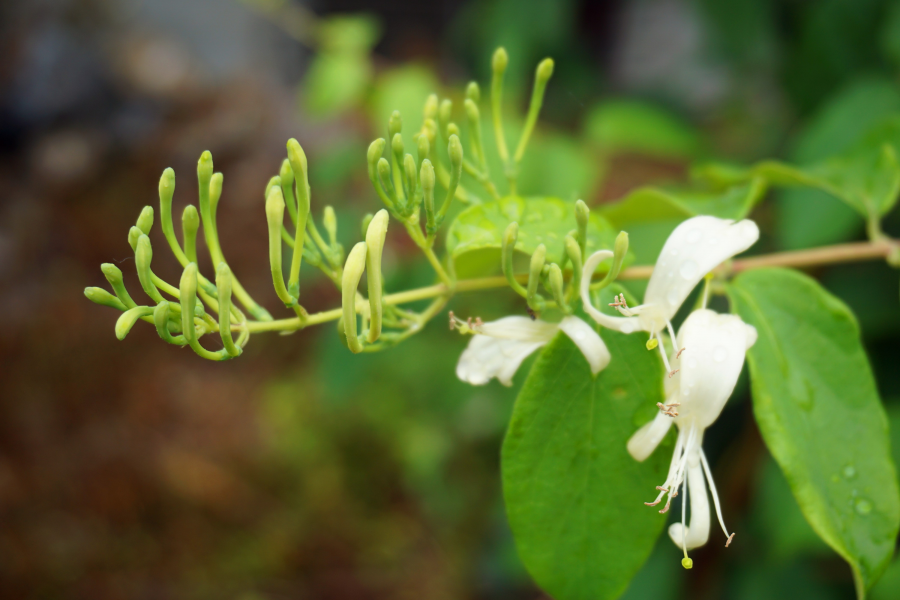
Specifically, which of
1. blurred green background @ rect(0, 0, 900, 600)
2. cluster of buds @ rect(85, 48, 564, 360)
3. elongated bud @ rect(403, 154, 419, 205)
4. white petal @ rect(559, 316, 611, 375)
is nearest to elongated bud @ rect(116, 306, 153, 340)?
cluster of buds @ rect(85, 48, 564, 360)

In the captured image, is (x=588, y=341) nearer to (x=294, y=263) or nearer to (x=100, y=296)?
(x=294, y=263)

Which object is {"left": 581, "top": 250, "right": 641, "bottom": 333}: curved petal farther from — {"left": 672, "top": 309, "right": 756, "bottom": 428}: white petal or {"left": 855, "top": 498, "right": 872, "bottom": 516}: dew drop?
{"left": 855, "top": 498, "right": 872, "bottom": 516}: dew drop

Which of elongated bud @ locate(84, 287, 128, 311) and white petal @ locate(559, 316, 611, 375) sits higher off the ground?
elongated bud @ locate(84, 287, 128, 311)

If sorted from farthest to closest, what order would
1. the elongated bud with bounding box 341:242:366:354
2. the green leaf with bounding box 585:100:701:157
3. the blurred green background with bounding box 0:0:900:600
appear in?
the green leaf with bounding box 585:100:701:157 < the blurred green background with bounding box 0:0:900:600 < the elongated bud with bounding box 341:242:366:354

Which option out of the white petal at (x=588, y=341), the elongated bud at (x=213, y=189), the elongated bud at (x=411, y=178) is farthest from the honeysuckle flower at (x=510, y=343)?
the elongated bud at (x=213, y=189)

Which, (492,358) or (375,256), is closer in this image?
(375,256)

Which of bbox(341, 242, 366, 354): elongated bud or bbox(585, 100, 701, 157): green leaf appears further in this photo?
bbox(585, 100, 701, 157): green leaf

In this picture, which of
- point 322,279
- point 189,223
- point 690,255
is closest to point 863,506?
point 690,255

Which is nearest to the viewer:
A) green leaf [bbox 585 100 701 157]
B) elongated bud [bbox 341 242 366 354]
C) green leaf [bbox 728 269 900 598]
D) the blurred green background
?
elongated bud [bbox 341 242 366 354]
